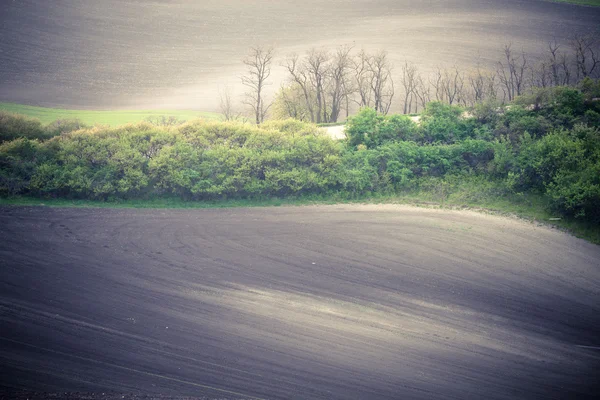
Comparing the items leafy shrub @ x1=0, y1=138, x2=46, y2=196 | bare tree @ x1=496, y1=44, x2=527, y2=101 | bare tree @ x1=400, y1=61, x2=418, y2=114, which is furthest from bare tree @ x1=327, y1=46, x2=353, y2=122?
leafy shrub @ x1=0, y1=138, x2=46, y2=196

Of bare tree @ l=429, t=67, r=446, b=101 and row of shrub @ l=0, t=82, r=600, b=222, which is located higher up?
bare tree @ l=429, t=67, r=446, b=101

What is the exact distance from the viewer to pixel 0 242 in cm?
1836

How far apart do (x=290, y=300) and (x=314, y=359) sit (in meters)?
2.99

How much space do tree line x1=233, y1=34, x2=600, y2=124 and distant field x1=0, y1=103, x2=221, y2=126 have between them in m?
4.28

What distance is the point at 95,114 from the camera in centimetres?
4034

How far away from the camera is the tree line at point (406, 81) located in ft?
133

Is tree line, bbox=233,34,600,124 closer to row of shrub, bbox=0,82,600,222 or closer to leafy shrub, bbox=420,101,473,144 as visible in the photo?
leafy shrub, bbox=420,101,473,144

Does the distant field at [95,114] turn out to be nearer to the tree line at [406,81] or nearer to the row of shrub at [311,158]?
the tree line at [406,81]

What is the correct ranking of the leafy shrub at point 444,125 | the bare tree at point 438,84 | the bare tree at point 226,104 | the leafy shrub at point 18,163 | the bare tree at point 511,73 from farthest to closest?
the bare tree at point 226,104, the bare tree at point 438,84, the bare tree at point 511,73, the leafy shrub at point 444,125, the leafy shrub at point 18,163

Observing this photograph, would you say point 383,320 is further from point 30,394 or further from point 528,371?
point 30,394

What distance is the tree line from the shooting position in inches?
1593

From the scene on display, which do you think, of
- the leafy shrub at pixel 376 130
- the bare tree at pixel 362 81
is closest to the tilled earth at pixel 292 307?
the leafy shrub at pixel 376 130

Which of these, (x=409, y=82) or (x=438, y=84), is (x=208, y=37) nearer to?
(x=409, y=82)

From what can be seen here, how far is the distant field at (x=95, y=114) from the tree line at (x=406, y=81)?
4.28 metres
